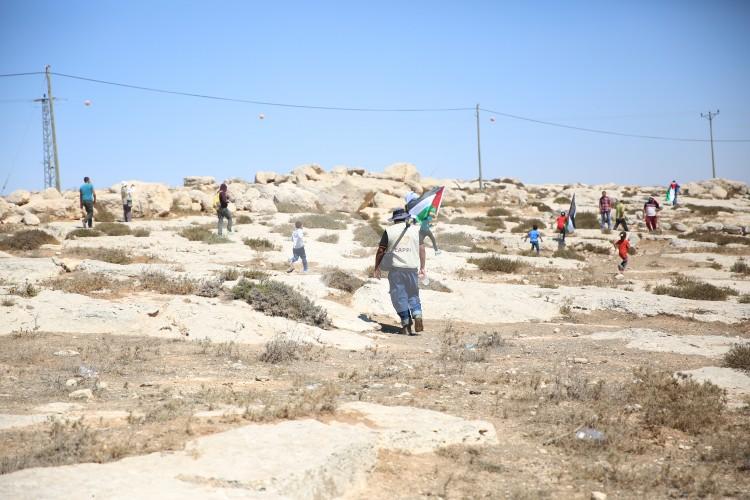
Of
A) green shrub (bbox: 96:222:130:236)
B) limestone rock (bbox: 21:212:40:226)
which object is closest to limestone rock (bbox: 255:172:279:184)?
limestone rock (bbox: 21:212:40:226)

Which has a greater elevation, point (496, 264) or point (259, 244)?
point (259, 244)

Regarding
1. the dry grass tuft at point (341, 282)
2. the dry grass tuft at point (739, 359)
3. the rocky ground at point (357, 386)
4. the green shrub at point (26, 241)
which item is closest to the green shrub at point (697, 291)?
the rocky ground at point (357, 386)

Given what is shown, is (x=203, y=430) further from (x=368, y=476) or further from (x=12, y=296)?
(x=12, y=296)

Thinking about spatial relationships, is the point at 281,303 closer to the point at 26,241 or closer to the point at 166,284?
the point at 166,284

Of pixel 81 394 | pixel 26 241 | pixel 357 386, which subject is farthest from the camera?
pixel 26 241

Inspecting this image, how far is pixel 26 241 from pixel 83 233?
267 centimetres

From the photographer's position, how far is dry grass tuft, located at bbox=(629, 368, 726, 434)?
5543 mm

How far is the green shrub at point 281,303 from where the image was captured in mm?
9984

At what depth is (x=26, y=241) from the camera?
18891 millimetres

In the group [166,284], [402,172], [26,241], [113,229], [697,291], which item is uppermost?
[402,172]

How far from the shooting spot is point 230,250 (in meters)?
19.3

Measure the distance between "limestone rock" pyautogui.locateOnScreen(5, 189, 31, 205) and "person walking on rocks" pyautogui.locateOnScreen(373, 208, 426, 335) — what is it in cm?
2832

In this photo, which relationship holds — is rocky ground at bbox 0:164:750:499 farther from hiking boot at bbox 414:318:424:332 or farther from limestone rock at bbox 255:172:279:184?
limestone rock at bbox 255:172:279:184

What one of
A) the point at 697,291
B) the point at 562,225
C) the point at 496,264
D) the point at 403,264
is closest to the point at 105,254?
the point at 403,264
